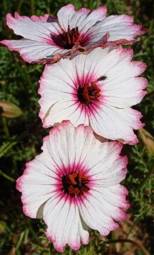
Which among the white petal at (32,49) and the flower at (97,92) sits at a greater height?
the white petal at (32,49)

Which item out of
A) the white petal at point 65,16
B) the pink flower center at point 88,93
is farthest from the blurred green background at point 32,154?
the pink flower center at point 88,93

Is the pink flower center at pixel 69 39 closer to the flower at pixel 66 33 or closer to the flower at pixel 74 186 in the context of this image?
the flower at pixel 66 33

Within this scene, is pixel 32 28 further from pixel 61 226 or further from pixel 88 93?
pixel 61 226

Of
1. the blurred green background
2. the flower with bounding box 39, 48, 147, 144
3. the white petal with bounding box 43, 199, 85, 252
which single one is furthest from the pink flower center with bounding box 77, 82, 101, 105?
the blurred green background

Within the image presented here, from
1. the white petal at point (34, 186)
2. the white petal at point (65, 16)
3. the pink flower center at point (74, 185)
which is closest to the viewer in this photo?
the white petal at point (34, 186)

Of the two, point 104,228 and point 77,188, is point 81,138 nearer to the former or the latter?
point 77,188

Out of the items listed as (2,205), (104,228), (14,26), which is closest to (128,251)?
(2,205)
